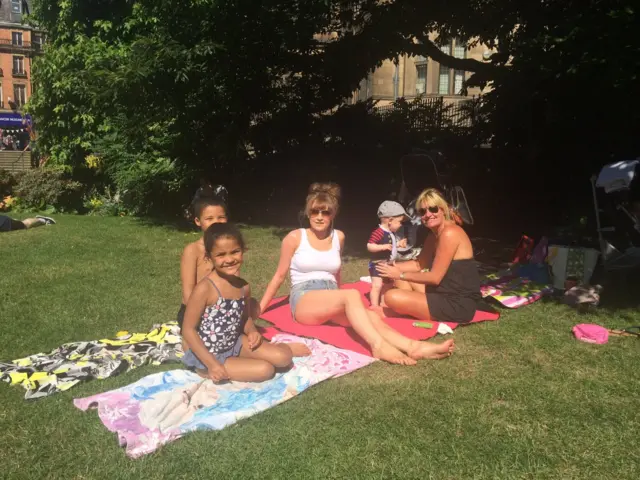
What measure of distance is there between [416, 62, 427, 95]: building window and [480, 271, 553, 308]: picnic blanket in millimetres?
31111

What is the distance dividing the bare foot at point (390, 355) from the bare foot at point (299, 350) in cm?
57

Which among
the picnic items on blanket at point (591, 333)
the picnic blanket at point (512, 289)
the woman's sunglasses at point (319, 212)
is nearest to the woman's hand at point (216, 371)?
the woman's sunglasses at point (319, 212)

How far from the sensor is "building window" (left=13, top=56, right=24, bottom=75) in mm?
72750

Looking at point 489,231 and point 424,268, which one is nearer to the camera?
point 424,268

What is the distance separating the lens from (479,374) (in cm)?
462

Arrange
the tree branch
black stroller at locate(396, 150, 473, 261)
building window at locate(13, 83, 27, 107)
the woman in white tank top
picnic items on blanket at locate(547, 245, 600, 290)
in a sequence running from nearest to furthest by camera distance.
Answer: the woman in white tank top < picnic items on blanket at locate(547, 245, 600, 290) < black stroller at locate(396, 150, 473, 261) < the tree branch < building window at locate(13, 83, 27, 107)

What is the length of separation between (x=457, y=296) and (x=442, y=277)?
275 mm

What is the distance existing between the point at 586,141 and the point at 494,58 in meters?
2.54

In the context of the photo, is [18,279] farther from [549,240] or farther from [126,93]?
[549,240]

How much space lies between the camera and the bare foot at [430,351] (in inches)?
190

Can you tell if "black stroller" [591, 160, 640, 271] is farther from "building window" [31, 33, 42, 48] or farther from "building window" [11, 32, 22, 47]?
"building window" [11, 32, 22, 47]

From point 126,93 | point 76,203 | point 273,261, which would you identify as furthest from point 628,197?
point 76,203

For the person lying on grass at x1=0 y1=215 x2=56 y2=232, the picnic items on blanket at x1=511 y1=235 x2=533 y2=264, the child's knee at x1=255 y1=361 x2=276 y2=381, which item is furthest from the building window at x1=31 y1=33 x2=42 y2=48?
the child's knee at x1=255 y1=361 x2=276 y2=381

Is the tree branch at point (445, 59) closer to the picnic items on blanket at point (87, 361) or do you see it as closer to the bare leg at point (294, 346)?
the bare leg at point (294, 346)
